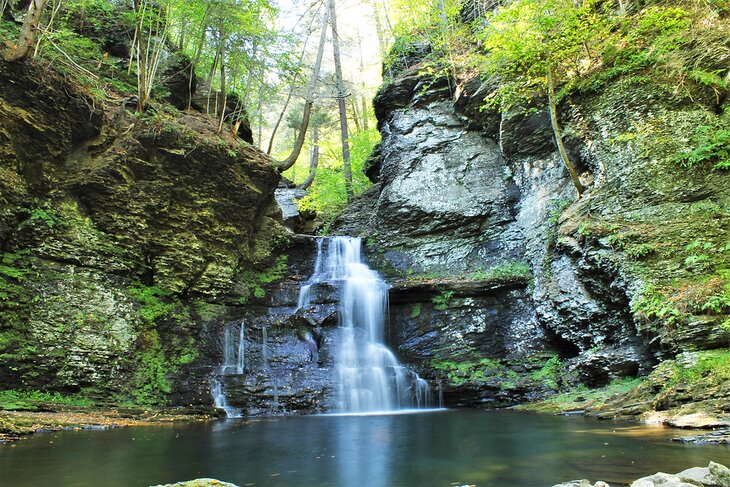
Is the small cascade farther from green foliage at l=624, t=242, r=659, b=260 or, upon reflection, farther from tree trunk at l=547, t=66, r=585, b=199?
tree trunk at l=547, t=66, r=585, b=199

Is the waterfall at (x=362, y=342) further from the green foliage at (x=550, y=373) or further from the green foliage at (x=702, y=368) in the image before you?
the green foliage at (x=702, y=368)

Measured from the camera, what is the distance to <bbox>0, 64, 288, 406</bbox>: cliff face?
9.44 m

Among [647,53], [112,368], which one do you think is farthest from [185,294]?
[647,53]

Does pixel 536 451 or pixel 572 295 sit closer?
pixel 536 451

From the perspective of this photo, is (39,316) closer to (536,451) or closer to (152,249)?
(152,249)

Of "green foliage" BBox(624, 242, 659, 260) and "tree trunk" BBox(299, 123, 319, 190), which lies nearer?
"green foliage" BBox(624, 242, 659, 260)

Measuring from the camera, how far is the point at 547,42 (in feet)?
36.8

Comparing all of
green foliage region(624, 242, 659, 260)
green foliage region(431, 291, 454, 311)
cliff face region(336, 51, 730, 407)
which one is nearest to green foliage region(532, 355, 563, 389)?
cliff face region(336, 51, 730, 407)

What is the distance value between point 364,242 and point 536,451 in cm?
1173

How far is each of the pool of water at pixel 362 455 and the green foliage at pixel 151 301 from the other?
373 cm

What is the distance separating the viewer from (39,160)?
10.2m

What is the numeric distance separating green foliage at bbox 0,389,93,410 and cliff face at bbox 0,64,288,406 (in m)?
0.17

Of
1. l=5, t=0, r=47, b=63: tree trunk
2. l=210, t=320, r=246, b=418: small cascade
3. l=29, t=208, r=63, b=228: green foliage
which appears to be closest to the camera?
l=5, t=0, r=47, b=63: tree trunk

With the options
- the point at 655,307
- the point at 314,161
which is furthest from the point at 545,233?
the point at 314,161
